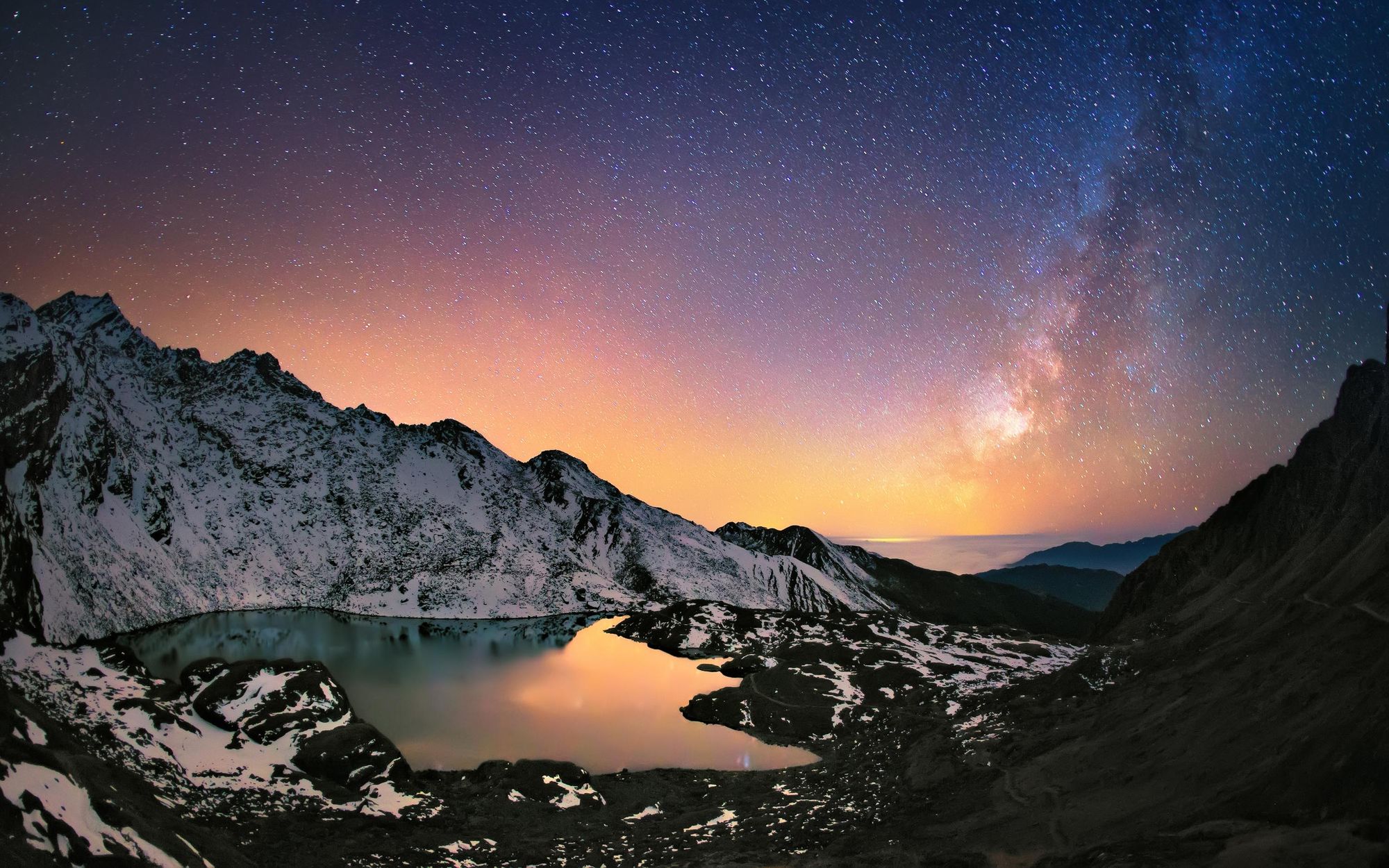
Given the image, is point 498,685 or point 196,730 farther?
point 498,685

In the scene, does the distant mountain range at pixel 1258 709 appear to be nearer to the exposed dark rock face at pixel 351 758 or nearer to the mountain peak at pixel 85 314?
the exposed dark rock face at pixel 351 758

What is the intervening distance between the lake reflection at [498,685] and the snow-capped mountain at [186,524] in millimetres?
12154

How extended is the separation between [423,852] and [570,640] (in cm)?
10078

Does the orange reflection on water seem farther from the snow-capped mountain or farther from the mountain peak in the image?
the mountain peak

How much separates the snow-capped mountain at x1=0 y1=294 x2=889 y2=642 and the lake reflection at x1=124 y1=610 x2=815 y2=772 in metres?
12.2

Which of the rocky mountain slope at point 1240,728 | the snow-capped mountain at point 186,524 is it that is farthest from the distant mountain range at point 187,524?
the rocky mountain slope at point 1240,728

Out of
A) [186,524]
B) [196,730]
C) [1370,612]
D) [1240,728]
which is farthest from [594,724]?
[186,524]

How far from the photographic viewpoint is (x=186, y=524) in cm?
14488

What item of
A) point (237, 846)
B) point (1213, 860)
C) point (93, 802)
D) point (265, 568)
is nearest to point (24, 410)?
point (265, 568)

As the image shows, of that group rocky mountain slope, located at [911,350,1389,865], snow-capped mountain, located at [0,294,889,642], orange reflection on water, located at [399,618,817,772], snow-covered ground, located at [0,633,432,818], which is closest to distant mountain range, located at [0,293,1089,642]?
snow-capped mountain, located at [0,294,889,642]

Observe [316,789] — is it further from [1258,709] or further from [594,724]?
[1258,709]

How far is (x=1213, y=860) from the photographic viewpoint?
55.9 feet

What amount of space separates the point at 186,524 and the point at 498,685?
110003 mm

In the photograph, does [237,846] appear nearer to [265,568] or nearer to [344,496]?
[265,568]
